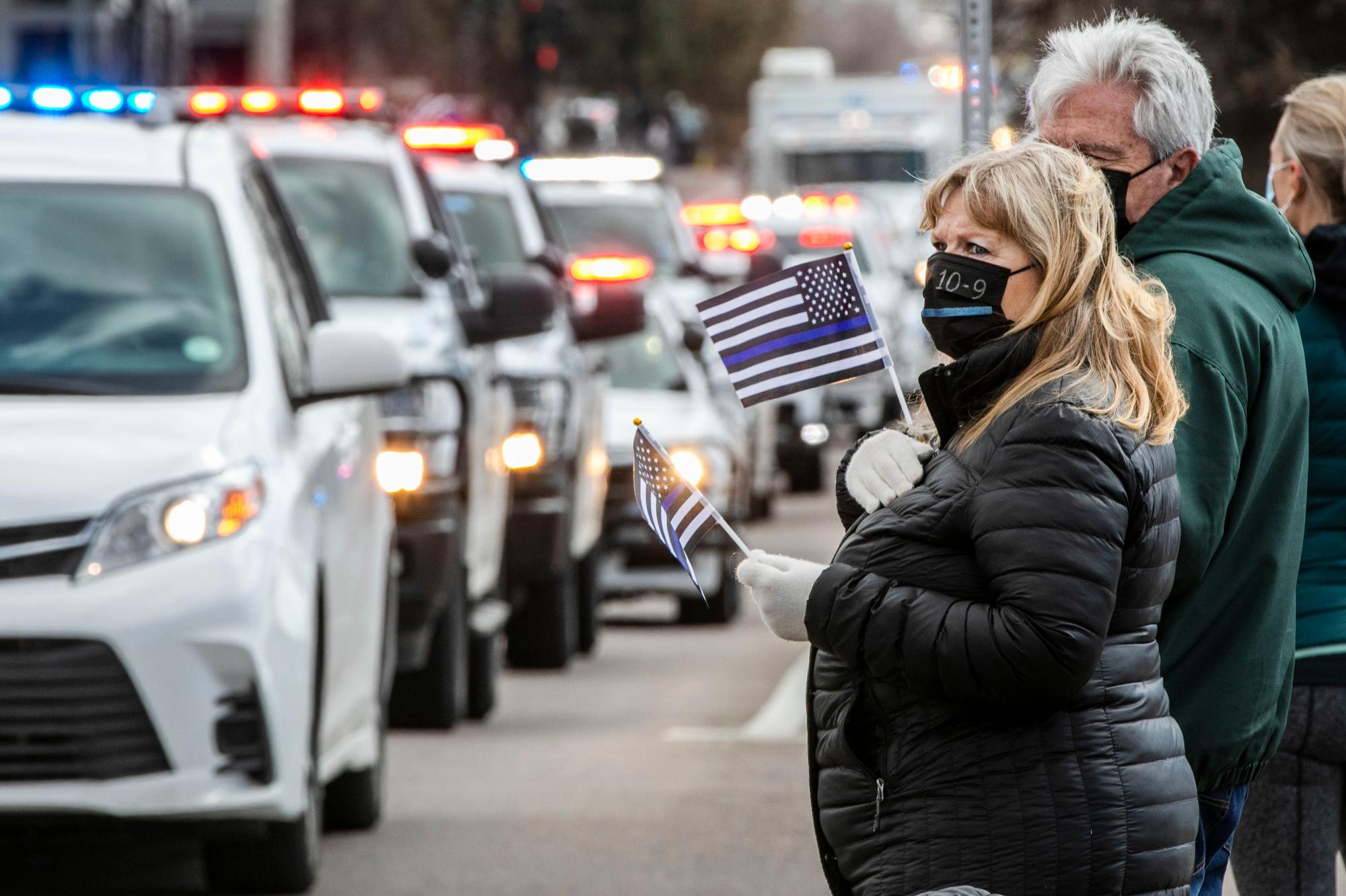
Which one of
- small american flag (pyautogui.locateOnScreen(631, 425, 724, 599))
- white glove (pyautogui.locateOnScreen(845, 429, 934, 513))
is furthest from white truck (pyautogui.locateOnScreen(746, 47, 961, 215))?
white glove (pyautogui.locateOnScreen(845, 429, 934, 513))

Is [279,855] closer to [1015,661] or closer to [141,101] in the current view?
[141,101]

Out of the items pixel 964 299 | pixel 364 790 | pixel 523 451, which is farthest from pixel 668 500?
pixel 523 451

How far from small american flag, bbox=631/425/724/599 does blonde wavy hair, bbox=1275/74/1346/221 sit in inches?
53.0

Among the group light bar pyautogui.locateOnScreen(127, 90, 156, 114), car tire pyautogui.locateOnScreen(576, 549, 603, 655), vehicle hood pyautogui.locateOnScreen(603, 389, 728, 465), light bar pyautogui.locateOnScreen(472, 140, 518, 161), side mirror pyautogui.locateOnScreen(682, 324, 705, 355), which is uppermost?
light bar pyautogui.locateOnScreen(127, 90, 156, 114)

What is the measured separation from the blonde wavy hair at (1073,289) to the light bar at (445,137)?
911cm

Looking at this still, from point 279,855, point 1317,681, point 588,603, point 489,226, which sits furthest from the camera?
point 489,226

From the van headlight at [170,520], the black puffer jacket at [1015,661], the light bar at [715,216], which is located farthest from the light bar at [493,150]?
the light bar at [715,216]

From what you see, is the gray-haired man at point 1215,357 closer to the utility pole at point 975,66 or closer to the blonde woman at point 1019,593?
the blonde woman at point 1019,593

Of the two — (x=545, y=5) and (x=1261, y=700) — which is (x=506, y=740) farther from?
(x=545, y=5)

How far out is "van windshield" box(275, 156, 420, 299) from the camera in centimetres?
1024

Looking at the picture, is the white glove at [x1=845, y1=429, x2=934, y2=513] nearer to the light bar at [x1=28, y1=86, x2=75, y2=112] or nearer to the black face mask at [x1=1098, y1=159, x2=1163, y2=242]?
the black face mask at [x1=1098, y1=159, x2=1163, y2=242]

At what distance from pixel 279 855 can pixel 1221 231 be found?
3576 mm

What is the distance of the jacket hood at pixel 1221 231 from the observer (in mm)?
3846

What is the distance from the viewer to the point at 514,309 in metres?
9.84
